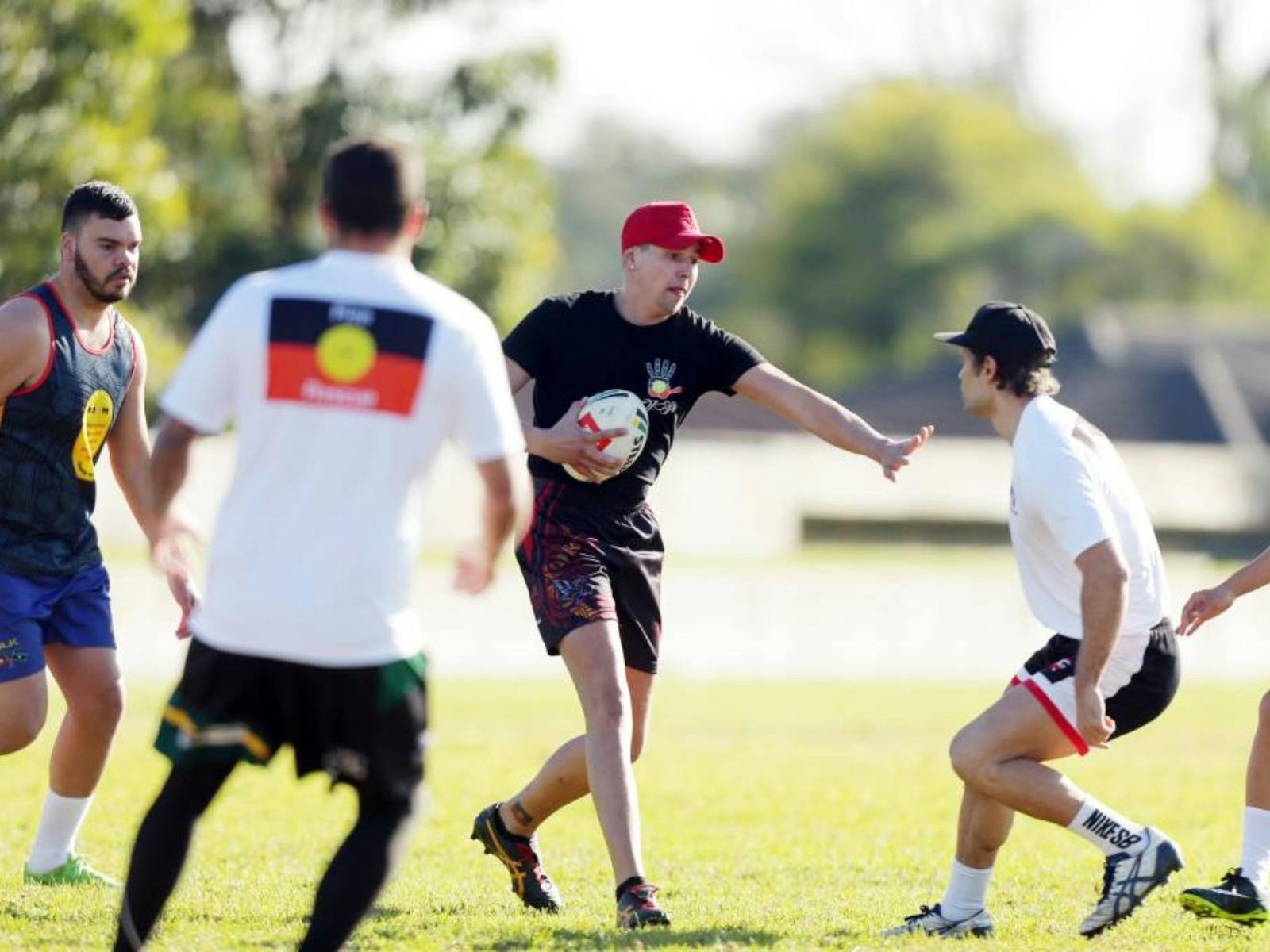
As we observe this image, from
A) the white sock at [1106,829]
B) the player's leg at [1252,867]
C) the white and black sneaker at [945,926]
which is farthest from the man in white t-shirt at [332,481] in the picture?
the player's leg at [1252,867]

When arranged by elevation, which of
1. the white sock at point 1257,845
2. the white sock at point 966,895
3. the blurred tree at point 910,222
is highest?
the blurred tree at point 910,222

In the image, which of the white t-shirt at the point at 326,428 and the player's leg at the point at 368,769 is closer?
the white t-shirt at the point at 326,428

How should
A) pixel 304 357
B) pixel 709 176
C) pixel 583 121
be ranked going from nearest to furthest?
pixel 304 357, pixel 709 176, pixel 583 121

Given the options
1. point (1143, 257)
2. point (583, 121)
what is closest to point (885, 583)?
point (1143, 257)

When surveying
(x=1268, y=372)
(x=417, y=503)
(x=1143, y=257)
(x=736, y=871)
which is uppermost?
(x=1143, y=257)

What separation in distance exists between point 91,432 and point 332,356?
2589 mm

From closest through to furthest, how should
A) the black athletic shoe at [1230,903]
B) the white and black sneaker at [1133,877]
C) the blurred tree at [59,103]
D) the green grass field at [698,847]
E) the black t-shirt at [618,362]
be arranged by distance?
the white and black sneaker at [1133,877] → the green grass field at [698,847] → the black athletic shoe at [1230,903] → the black t-shirt at [618,362] → the blurred tree at [59,103]

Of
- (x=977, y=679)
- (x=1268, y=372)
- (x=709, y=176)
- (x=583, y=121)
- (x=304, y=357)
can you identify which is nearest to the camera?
(x=304, y=357)

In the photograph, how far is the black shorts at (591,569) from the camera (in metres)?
7.41

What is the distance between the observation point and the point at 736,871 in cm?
860

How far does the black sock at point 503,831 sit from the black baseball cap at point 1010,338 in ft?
8.07

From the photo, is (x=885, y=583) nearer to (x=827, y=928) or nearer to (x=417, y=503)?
(x=827, y=928)

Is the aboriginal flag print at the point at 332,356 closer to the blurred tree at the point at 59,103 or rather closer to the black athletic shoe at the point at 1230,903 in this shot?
the black athletic shoe at the point at 1230,903

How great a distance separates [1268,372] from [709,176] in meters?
39.1
